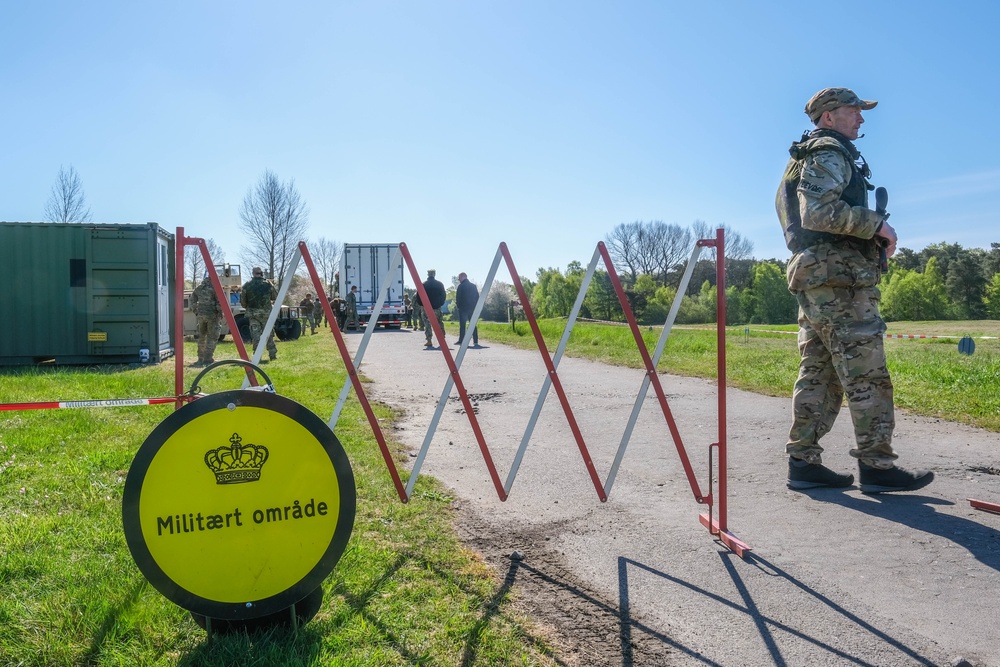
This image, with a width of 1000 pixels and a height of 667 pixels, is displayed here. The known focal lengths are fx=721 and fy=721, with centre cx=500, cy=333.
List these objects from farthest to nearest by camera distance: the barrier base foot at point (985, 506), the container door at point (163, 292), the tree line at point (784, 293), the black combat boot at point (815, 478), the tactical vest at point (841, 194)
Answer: the tree line at point (784, 293), the container door at point (163, 292), the black combat boot at point (815, 478), the tactical vest at point (841, 194), the barrier base foot at point (985, 506)

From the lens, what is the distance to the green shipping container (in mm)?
14156

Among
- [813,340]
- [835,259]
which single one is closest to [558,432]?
[813,340]

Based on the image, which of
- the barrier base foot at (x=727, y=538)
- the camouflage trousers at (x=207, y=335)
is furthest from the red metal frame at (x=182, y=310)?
the camouflage trousers at (x=207, y=335)

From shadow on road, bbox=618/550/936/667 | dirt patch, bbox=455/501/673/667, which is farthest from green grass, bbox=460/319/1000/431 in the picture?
dirt patch, bbox=455/501/673/667

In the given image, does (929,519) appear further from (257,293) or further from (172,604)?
(257,293)

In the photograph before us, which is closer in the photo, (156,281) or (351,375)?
(351,375)

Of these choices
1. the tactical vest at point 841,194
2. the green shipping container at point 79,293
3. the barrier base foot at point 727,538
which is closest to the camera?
the barrier base foot at point 727,538

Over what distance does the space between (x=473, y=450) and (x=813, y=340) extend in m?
2.90

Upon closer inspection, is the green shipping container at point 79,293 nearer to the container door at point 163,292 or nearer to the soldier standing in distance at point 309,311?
the container door at point 163,292

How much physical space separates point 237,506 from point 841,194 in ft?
13.0

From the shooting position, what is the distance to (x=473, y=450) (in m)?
6.27

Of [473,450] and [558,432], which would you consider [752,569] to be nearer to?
[473,450]

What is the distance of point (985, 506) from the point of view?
4.21 meters

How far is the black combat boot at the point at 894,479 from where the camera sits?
4496 millimetres
